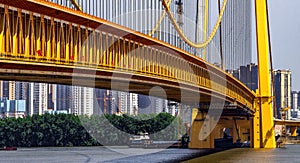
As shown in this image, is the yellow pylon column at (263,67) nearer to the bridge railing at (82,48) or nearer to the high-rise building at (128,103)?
the bridge railing at (82,48)

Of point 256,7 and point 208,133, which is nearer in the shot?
point 256,7

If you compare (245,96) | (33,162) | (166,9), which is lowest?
(33,162)

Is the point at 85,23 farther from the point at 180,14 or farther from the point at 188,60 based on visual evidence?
the point at 180,14

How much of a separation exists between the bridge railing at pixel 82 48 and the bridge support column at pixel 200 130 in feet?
87.3

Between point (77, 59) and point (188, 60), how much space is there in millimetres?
15572

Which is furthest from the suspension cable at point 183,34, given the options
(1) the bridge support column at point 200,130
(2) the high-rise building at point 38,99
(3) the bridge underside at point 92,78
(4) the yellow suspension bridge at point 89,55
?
(2) the high-rise building at point 38,99

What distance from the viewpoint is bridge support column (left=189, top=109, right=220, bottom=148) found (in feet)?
235

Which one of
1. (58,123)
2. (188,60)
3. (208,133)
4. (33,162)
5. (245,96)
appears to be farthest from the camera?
(58,123)

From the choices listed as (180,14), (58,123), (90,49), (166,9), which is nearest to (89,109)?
(58,123)

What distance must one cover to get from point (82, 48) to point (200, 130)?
45.4 meters

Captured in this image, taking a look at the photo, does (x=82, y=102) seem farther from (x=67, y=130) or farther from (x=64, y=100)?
(x=67, y=130)

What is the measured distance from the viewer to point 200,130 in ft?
242

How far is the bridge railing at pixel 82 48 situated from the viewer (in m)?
24.8

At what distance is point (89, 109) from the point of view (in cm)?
17475
